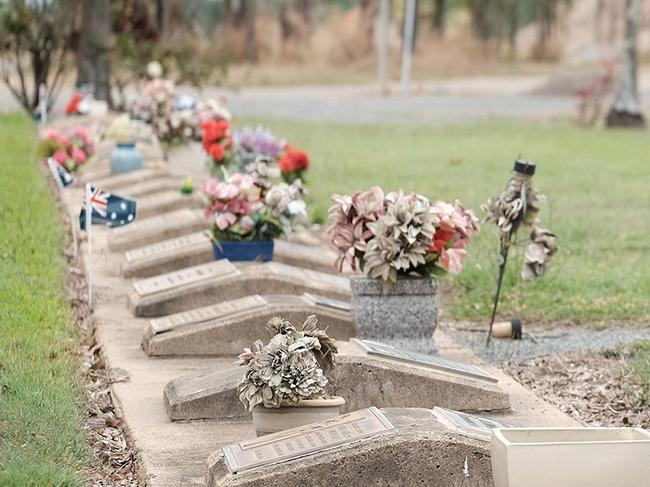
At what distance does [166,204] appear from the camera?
45.1ft

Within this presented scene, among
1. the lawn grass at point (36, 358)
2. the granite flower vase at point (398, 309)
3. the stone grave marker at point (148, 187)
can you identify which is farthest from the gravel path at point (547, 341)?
the stone grave marker at point (148, 187)

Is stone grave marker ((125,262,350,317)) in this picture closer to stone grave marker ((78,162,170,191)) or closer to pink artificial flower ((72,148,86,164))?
stone grave marker ((78,162,170,191))

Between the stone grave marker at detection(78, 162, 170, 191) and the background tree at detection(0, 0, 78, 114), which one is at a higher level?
the background tree at detection(0, 0, 78, 114)

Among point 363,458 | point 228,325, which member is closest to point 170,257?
point 228,325

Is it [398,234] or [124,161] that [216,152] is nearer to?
[124,161]

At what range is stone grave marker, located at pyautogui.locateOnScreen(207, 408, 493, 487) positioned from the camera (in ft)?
19.0

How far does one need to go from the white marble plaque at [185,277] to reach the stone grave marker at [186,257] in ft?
2.05

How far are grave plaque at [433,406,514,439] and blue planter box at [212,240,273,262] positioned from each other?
4.21 metres

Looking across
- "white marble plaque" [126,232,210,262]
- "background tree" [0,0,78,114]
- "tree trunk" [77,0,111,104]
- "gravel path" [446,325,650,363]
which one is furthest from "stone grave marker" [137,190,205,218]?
"tree trunk" [77,0,111,104]

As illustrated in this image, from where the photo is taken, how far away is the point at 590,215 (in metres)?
15.8

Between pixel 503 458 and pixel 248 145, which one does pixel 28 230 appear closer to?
pixel 248 145

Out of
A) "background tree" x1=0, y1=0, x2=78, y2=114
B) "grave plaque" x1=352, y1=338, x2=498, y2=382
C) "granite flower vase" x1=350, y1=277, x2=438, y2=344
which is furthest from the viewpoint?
"background tree" x1=0, y1=0, x2=78, y2=114

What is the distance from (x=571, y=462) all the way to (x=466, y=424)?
913 mm

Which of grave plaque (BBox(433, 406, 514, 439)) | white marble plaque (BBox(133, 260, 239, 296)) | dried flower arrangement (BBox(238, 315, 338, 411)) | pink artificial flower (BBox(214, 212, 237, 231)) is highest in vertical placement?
dried flower arrangement (BBox(238, 315, 338, 411))
